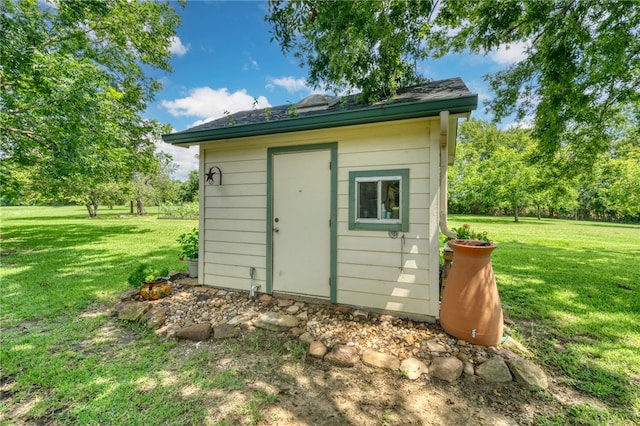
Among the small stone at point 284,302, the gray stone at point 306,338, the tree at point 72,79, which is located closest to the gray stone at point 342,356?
the gray stone at point 306,338

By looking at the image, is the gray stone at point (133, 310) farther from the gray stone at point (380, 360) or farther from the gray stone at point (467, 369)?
the gray stone at point (467, 369)

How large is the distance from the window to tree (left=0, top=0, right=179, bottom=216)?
231 inches

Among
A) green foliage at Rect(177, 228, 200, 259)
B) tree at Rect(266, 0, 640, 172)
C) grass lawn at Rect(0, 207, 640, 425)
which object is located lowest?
grass lawn at Rect(0, 207, 640, 425)

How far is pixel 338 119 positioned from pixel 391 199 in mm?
1101

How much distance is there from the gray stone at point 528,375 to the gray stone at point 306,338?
175 cm

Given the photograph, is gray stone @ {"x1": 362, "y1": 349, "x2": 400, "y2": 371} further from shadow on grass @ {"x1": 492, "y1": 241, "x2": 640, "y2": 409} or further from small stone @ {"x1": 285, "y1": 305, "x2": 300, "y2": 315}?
shadow on grass @ {"x1": 492, "y1": 241, "x2": 640, "y2": 409}

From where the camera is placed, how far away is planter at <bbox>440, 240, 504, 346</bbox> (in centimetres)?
249

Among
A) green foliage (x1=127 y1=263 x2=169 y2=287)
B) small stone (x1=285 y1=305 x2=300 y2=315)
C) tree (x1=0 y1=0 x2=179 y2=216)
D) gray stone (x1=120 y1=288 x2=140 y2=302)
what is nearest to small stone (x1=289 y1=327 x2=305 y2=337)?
small stone (x1=285 y1=305 x2=300 y2=315)

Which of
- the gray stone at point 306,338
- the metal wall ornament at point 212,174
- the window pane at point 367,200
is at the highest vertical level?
the metal wall ornament at point 212,174

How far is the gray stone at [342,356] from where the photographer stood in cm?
230

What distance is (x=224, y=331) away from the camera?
2.83 metres

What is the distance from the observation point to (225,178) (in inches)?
158

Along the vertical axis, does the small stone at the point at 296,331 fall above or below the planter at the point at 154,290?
below

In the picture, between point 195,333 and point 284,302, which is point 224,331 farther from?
point 284,302
